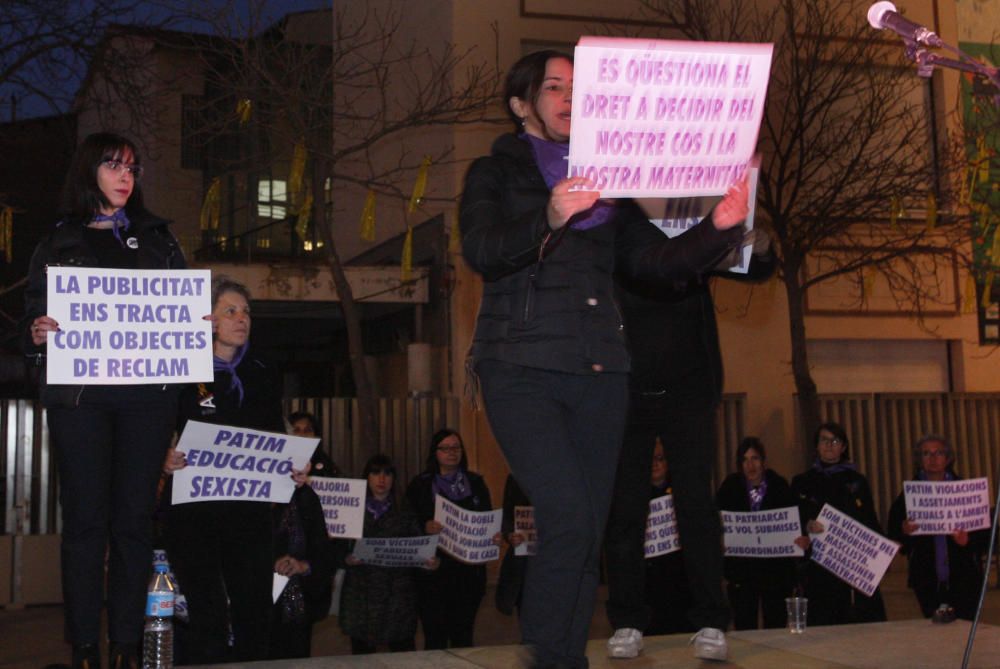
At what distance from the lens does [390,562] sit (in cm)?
897

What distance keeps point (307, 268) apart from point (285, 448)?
11671 millimetres

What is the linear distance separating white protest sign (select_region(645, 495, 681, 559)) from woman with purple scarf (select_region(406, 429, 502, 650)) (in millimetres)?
1182

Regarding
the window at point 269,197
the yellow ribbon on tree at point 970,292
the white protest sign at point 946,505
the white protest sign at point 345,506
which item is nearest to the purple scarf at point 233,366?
the white protest sign at point 345,506

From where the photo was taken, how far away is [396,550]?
9023 mm

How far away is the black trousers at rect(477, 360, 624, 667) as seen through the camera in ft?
12.4

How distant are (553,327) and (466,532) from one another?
18.5 feet

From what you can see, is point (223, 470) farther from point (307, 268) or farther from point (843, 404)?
point (843, 404)

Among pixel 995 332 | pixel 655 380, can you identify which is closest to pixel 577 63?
pixel 655 380

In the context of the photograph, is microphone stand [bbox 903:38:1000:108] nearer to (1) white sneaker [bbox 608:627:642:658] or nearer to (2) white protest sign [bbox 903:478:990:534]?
(1) white sneaker [bbox 608:627:642:658]

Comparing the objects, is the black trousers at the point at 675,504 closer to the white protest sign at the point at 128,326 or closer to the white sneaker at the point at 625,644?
the white sneaker at the point at 625,644

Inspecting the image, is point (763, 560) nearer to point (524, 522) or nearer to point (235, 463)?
point (524, 522)

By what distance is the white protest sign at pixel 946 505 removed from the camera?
9.40 m

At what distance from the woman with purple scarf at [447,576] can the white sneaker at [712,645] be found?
4.20 m

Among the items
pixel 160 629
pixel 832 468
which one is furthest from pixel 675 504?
pixel 832 468
